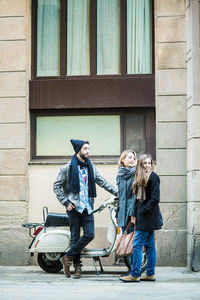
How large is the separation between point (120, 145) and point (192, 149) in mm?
1565

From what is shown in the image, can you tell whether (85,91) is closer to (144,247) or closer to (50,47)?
(50,47)

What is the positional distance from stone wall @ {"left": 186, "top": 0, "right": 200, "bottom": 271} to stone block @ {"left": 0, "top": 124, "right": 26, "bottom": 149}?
2891mm

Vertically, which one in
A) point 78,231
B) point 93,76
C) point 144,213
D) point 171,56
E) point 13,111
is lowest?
point 78,231

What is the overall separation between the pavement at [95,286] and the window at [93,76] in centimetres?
228

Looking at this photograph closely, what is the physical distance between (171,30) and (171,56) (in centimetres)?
45

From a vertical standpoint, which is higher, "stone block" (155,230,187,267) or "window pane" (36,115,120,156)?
"window pane" (36,115,120,156)

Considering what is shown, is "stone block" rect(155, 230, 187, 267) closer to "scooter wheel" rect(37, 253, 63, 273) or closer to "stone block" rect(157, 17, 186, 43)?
"scooter wheel" rect(37, 253, 63, 273)

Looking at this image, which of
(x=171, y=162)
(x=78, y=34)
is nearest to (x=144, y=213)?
(x=171, y=162)

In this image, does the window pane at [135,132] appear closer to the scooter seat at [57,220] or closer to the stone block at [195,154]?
the stone block at [195,154]

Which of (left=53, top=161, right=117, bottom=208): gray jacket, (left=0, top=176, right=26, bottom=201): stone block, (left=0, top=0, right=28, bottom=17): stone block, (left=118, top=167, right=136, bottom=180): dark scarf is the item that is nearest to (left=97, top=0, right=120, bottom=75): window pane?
(left=0, top=0, right=28, bottom=17): stone block

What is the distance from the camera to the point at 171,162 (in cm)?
1085

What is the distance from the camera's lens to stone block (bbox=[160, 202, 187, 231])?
10742 mm

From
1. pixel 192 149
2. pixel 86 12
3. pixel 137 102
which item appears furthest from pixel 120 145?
pixel 86 12

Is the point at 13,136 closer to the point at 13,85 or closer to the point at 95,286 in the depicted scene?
the point at 13,85
